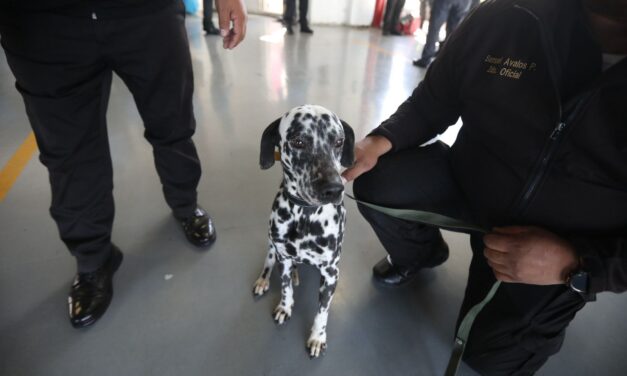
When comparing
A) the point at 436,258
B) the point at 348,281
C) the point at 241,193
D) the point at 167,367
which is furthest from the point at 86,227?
the point at 436,258

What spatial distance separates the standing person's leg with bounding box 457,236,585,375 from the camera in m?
1.28

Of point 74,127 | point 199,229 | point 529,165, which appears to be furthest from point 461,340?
point 74,127

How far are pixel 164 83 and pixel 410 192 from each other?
4.22 ft

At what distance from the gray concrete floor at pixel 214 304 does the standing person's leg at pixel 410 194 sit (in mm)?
284

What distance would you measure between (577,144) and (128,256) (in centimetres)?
220

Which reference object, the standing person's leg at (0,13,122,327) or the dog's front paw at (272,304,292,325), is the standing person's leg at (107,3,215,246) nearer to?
the standing person's leg at (0,13,122,327)

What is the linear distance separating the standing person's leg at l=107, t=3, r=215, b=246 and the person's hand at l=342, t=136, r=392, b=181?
90cm

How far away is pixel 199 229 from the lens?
6.70 feet

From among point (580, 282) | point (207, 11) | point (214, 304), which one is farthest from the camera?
point (207, 11)

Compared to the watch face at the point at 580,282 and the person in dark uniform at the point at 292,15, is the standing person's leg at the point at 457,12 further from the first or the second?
the watch face at the point at 580,282

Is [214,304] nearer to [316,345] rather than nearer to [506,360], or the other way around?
[316,345]

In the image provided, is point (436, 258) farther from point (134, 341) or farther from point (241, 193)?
point (134, 341)

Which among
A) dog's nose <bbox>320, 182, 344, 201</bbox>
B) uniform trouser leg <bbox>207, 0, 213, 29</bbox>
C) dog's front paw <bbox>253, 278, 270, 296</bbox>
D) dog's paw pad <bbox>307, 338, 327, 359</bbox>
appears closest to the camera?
dog's nose <bbox>320, 182, 344, 201</bbox>

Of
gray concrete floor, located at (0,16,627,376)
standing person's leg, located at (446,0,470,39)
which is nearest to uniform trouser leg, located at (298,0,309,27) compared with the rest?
standing person's leg, located at (446,0,470,39)
